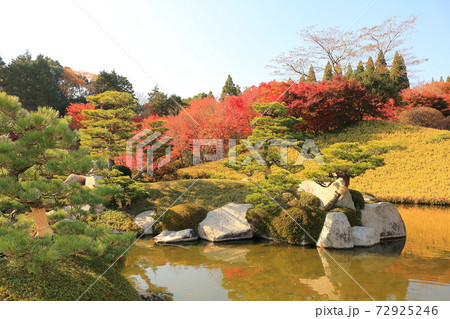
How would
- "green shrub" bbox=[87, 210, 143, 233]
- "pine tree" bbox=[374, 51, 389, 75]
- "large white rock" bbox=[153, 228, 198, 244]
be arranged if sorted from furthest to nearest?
"pine tree" bbox=[374, 51, 389, 75]
"green shrub" bbox=[87, 210, 143, 233]
"large white rock" bbox=[153, 228, 198, 244]

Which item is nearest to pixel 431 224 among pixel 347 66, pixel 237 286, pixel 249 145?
pixel 249 145

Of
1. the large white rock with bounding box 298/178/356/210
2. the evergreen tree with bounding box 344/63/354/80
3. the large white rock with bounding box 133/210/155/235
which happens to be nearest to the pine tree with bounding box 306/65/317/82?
the evergreen tree with bounding box 344/63/354/80

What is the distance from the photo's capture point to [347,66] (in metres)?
20.9

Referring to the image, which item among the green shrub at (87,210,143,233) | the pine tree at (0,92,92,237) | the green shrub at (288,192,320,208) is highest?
the pine tree at (0,92,92,237)

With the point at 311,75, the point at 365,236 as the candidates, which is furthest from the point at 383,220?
the point at 311,75

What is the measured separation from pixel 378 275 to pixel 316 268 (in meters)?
0.89

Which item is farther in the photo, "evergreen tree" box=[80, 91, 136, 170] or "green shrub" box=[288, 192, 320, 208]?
"evergreen tree" box=[80, 91, 136, 170]

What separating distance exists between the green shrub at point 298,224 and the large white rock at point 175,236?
73.5 inches

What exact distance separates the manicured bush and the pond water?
13758 millimetres

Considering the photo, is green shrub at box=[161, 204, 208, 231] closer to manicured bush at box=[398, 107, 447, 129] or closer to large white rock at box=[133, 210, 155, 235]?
large white rock at box=[133, 210, 155, 235]

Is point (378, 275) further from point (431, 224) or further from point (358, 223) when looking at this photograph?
point (431, 224)

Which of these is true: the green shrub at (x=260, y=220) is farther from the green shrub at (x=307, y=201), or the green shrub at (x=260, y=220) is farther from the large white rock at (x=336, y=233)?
the large white rock at (x=336, y=233)

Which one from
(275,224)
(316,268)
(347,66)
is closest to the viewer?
(316,268)

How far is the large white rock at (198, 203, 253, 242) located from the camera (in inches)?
295
